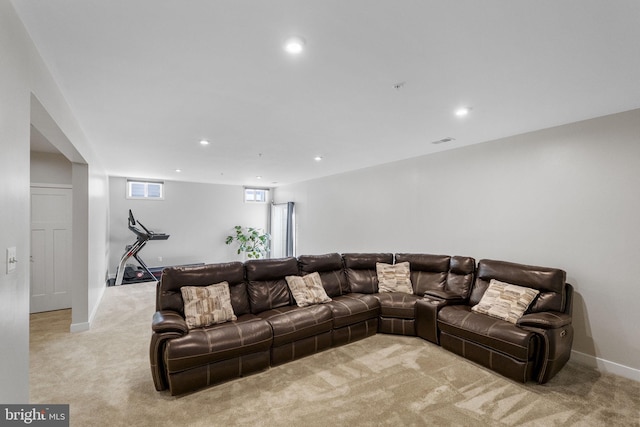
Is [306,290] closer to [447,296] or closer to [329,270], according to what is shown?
[329,270]

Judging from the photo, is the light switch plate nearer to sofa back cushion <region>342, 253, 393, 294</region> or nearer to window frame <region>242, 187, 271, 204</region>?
sofa back cushion <region>342, 253, 393, 294</region>

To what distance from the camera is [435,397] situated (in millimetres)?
2410

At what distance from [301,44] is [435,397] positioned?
2.88 m

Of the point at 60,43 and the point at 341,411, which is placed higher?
the point at 60,43

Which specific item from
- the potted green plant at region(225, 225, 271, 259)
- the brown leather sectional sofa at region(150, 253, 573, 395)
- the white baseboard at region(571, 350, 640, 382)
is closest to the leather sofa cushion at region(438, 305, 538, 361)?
the brown leather sectional sofa at region(150, 253, 573, 395)

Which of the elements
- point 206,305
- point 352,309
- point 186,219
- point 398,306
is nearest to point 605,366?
point 398,306

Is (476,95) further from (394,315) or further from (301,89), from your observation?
(394,315)

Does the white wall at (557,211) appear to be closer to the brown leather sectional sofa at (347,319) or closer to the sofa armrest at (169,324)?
the brown leather sectional sofa at (347,319)

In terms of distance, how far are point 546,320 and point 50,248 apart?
21.5 feet

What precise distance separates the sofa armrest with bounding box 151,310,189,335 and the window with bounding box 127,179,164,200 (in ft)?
19.3

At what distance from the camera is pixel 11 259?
57.5 inches

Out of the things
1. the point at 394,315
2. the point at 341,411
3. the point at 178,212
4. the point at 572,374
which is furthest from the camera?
the point at 178,212

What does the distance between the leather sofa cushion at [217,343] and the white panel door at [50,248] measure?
3.51 m

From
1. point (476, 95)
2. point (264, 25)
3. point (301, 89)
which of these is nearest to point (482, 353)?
point (476, 95)
